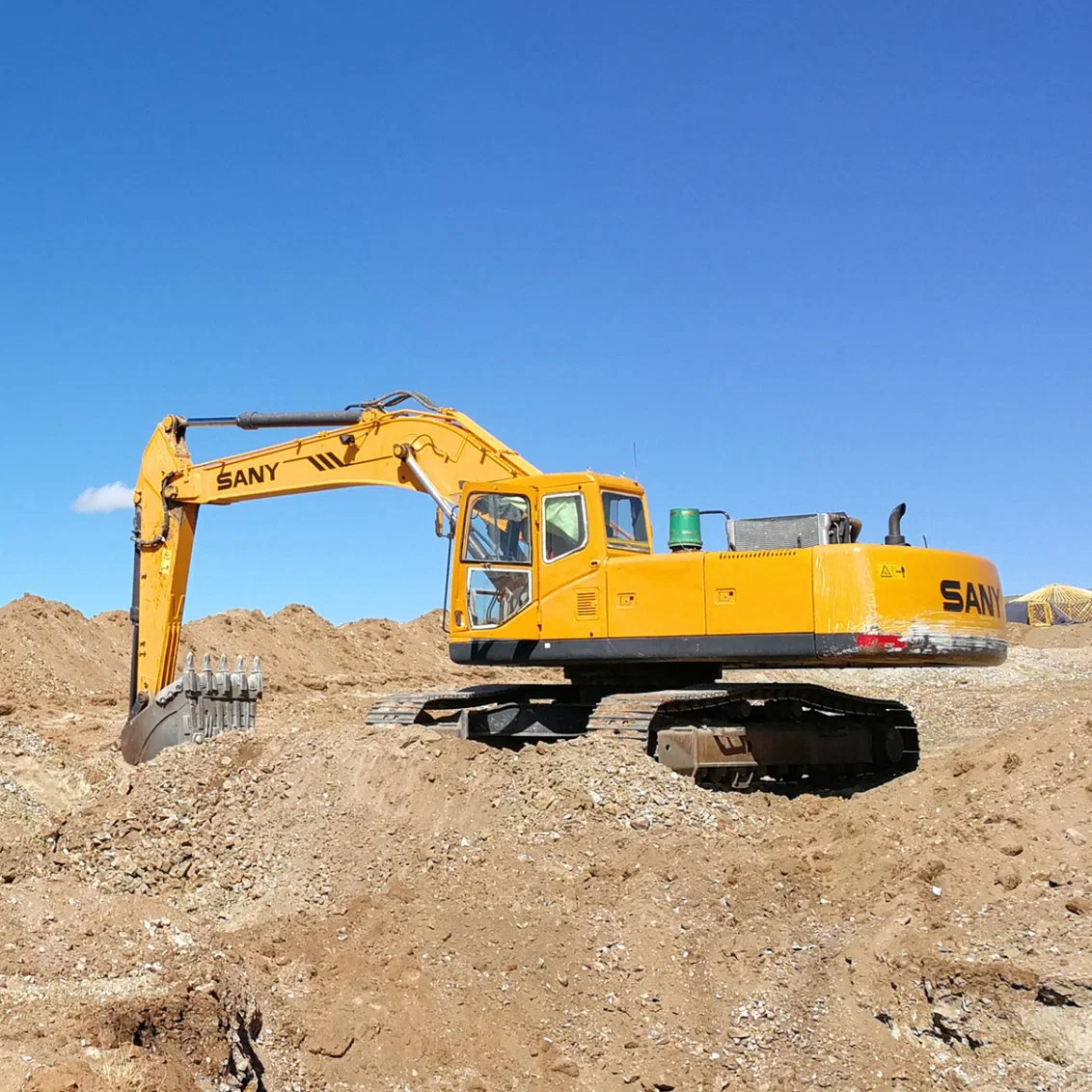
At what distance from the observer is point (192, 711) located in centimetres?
1215

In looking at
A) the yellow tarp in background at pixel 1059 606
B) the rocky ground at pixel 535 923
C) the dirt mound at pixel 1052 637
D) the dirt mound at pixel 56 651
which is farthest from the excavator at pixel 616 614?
the yellow tarp in background at pixel 1059 606

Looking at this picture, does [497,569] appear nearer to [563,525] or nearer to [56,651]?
[563,525]

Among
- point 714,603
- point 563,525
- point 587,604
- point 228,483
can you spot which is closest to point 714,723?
point 714,603

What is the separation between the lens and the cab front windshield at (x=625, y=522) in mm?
11008

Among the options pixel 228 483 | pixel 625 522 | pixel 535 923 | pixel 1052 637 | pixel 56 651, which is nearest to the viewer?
pixel 535 923

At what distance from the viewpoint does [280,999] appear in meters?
6.61

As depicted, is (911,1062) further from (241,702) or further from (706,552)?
(241,702)

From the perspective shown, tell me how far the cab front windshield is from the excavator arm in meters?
1.00

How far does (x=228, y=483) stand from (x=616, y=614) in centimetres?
508

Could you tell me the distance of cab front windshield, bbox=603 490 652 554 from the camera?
433 inches

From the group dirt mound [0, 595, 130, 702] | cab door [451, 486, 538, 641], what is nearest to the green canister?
cab door [451, 486, 538, 641]

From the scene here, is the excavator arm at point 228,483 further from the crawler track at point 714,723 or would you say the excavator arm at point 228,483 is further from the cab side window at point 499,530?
the crawler track at point 714,723

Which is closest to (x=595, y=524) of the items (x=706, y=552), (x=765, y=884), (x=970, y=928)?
(x=706, y=552)

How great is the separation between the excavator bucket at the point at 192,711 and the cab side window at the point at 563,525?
3916mm
